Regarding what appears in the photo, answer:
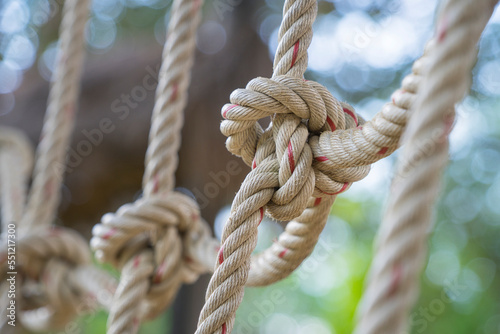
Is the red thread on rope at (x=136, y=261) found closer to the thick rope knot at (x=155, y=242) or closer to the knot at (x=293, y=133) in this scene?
the thick rope knot at (x=155, y=242)

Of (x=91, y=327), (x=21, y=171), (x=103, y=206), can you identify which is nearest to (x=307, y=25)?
(x=21, y=171)

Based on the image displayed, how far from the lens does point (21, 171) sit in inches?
36.9

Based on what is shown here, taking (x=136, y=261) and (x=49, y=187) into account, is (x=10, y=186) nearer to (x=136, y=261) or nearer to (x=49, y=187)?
(x=49, y=187)

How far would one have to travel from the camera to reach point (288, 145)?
0.35 metres

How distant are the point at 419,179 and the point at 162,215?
36 cm

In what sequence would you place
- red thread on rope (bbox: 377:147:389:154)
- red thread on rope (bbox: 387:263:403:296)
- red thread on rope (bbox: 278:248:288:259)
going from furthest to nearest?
red thread on rope (bbox: 278:248:288:259)
red thread on rope (bbox: 377:147:389:154)
red thread on rope (bbox: 387:263:403:296)

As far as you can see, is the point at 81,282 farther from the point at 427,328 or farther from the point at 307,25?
the point at 427,328

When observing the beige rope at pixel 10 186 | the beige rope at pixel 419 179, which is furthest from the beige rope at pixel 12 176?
the beige rope at pixel 419 179

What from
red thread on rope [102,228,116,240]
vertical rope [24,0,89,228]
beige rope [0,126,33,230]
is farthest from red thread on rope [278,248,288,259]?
beige rope [0,126,33,230]

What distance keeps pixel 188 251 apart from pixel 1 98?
1.23 m

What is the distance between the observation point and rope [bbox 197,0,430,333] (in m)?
0.33

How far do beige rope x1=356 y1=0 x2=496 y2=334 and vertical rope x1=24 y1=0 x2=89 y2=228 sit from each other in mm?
611

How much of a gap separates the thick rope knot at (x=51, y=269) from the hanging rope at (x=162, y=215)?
6.7 inches

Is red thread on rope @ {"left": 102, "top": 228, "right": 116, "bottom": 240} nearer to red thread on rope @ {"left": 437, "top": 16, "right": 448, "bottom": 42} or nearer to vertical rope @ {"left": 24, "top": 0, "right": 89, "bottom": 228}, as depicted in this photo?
vertical rope @ {"left": 24, "top": 0, "right": 89, "bottom": 228}
